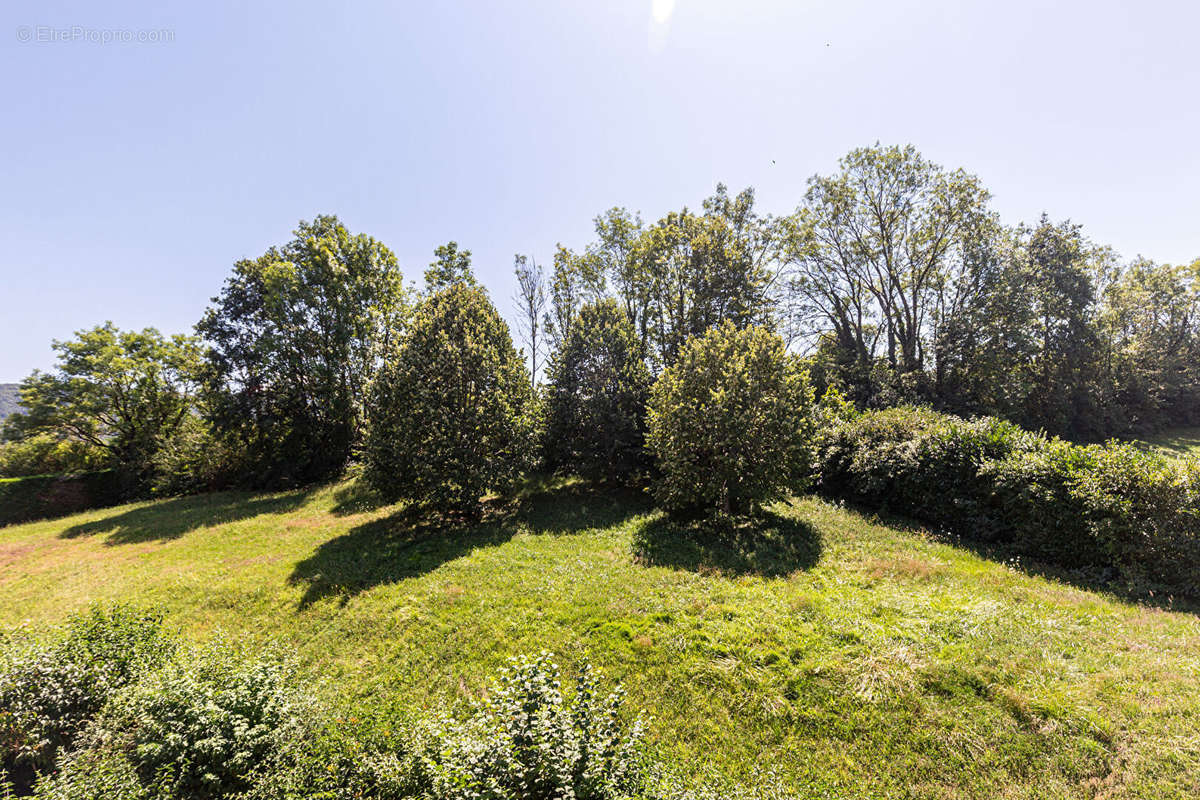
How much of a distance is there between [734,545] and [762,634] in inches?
214

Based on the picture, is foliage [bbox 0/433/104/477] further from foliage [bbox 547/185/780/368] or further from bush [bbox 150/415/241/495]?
foliage [bbox 547/185/780/368]

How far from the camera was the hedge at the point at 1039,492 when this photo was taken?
Answer: 9195mm

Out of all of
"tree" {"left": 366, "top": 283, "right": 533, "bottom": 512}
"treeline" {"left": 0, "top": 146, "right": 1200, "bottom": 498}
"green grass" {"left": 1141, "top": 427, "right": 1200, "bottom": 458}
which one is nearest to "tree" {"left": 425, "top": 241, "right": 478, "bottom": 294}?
"treeline" {"left": 0, "top": 146, "right": 1200, "bottom": 498}

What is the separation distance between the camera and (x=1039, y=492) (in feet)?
37.2

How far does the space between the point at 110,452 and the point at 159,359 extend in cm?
707

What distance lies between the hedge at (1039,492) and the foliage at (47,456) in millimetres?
48242

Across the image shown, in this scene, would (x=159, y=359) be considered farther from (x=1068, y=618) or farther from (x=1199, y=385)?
(x=1199, y=385)

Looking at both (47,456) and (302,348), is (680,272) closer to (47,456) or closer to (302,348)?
(302,348)

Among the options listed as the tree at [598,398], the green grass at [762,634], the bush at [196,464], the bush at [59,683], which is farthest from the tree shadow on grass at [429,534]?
the bush at [196,464]

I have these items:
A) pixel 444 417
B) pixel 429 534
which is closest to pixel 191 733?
pixel 429 534

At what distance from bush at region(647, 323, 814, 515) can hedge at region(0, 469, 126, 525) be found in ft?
122

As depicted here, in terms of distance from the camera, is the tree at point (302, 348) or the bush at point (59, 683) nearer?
the bush at point (59, 683)

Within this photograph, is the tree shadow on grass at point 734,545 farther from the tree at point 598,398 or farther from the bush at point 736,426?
the tree at point 598,398

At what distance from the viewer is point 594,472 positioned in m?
20.7
